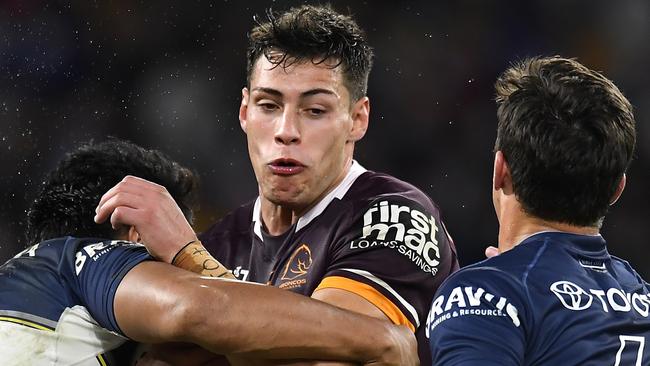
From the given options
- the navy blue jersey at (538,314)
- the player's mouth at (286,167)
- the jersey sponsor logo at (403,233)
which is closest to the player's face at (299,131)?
the player's mouth at (286,167)

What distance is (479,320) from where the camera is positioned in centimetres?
195

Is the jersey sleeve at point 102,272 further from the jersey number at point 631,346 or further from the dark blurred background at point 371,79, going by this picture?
the dark blurred background at point 371,79

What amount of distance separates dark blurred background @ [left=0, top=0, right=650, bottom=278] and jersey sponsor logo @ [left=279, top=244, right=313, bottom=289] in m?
3.35

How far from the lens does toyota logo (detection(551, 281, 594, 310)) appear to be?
2.01 metres

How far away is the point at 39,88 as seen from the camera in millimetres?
6359

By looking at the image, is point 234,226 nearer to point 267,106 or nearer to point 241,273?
point 241,273

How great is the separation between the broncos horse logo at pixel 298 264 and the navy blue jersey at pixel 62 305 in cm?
55

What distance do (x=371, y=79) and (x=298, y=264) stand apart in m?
3.90

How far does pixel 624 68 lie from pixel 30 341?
5.40 meters

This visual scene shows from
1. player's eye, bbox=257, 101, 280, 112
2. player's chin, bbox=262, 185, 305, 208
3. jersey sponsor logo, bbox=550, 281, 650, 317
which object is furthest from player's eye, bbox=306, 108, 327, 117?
jersey sponsor logo, bbox=550, 281, 650, 317

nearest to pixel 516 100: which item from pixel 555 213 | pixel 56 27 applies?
pixel 555 213

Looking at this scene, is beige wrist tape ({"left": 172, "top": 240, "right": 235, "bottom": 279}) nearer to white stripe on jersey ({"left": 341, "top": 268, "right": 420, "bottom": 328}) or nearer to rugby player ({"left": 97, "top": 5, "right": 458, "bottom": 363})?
rugby player ({"left": 97, "top": 5, "right": 458, "bottom": 363})

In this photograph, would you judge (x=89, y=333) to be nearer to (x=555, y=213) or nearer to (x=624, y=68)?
(x=555, y=213)

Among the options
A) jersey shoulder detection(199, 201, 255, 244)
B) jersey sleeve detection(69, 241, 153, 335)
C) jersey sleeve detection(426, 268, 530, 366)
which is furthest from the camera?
jersey shoulder detection(199, 201, 255, 244)
